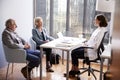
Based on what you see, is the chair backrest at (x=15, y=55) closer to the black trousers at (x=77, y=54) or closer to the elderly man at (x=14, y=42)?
the elderly man at (x=14, y=42)

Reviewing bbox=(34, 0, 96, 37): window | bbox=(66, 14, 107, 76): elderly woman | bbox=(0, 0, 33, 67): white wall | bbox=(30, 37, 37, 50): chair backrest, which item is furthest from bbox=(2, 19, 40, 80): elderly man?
bbox=(34, 0, 96, 37): window

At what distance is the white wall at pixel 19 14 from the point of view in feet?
14.0

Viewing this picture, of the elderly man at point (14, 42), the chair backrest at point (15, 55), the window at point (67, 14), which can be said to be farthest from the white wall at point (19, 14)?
the chair backrest at point (15, 55)

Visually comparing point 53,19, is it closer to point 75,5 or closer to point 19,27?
point 75,5

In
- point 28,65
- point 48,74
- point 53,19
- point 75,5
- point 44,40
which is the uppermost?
point 75,5

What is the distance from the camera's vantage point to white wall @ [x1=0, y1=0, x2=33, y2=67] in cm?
428

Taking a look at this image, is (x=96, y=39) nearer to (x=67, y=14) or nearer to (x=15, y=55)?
(x=15, y=55)

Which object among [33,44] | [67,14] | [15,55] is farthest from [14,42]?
[67,14]

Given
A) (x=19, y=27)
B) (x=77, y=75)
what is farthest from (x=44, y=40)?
(x=77, y=75)

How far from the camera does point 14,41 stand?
3775 millimetres

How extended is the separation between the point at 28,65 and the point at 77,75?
3.08ft

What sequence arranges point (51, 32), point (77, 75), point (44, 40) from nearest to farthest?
point (77, 75) < point (44, 40) < point (51, 32)

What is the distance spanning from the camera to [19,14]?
4676 mm

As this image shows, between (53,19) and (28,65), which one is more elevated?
(53,19)
